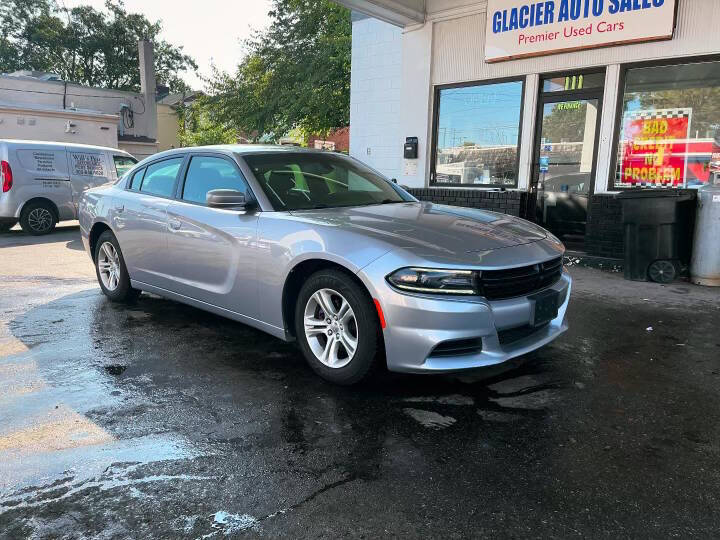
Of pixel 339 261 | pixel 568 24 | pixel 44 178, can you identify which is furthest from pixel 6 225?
pixel 568 24

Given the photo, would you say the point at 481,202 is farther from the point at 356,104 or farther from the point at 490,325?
the point at 490,325

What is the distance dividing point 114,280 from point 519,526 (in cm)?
467

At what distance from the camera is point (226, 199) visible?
3.86 metres

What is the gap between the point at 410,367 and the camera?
10.2 ft

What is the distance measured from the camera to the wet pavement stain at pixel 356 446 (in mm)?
2209

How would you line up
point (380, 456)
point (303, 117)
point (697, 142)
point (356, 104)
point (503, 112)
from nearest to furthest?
point (380, 456) < point (697, 142) < point (503, 112) < point (356, 104) < point (303, 117)

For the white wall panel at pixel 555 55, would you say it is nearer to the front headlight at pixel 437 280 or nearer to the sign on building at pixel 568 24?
the sign on building at pixel 568 24

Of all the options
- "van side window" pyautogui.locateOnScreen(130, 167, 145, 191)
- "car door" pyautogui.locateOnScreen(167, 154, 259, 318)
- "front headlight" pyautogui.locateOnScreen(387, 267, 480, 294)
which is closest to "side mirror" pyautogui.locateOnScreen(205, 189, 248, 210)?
"car door" pyautogui.locateOnScreen(167, 154, 259, 318)

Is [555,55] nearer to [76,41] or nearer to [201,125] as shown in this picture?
[201,125]

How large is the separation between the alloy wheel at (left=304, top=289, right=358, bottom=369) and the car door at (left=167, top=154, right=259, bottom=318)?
525 millimetres

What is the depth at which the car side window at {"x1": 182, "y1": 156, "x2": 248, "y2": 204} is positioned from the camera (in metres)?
4.23

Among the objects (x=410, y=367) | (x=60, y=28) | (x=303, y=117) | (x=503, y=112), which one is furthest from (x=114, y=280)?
(x=60, y=28)

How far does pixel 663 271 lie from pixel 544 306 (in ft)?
13.8

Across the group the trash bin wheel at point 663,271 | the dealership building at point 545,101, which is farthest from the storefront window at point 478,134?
the trash bin wheel at point 663,271
